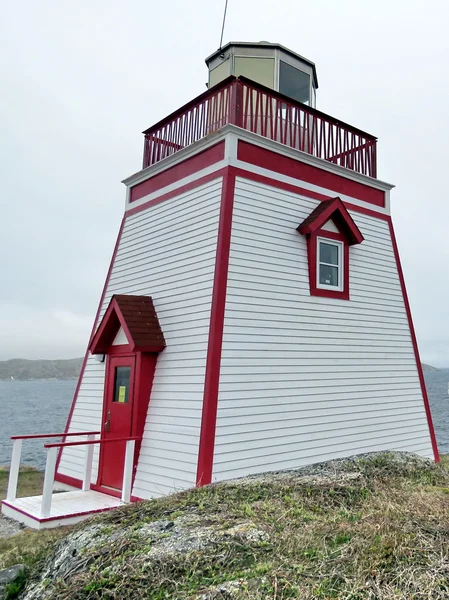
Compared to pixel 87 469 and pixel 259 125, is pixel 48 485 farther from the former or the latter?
pixel 259 125

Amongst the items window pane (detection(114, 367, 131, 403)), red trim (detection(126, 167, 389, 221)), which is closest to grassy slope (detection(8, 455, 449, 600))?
window pane (detection(114, 367, 131, 403))

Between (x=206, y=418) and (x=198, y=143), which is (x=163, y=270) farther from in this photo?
(x=206, y=418)

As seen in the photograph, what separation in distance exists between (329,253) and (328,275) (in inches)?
17.5

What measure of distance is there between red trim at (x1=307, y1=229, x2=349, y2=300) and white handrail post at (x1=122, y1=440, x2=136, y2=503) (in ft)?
13.9

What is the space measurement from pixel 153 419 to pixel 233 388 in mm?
1512

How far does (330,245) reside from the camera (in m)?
10.1

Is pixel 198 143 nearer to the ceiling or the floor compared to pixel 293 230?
nearer to the ceiling

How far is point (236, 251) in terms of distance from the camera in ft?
27.5

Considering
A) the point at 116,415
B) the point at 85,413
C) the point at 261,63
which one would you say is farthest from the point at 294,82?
the point at 85,413

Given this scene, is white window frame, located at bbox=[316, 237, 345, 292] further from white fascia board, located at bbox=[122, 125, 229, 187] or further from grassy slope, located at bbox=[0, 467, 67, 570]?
grassy slope, located at bbox=[0, 467, 67, 570]

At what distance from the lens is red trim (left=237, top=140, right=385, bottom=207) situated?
8992 mm

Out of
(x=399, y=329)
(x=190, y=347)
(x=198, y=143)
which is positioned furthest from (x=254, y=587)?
(x=399, y=329)

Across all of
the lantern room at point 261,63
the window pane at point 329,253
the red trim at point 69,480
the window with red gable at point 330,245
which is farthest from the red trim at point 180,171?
the red trim at point 69,480

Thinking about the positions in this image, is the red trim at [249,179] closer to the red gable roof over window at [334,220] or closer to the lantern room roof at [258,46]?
the red gable roof over window at [334,220]
